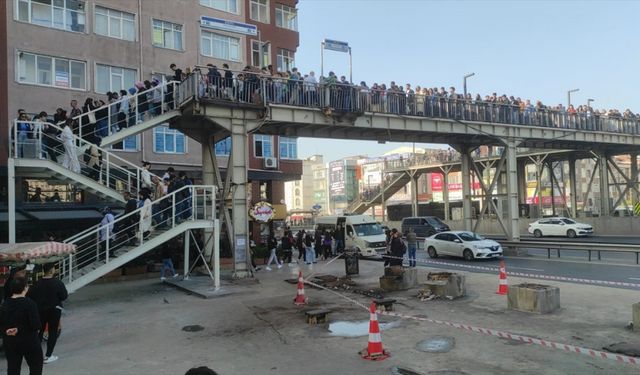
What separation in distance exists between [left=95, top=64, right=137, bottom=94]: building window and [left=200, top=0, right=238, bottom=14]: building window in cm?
712

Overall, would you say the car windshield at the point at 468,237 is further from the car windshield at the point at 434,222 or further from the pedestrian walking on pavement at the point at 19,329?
the pedestrian walking on pavement at the point at 19,329

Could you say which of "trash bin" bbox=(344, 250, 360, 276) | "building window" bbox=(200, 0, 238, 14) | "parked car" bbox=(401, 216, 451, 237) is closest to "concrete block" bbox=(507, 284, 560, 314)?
"trash bin" bbox=(344, 250, 360, 276)

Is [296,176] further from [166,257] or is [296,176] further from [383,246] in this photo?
[166,257]

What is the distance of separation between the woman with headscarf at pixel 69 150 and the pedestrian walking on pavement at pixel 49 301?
6897mm

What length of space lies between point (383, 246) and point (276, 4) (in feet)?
65.1

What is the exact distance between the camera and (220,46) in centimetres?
3192

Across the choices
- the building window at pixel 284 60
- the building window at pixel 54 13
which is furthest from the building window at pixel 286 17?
the building window at pixel 54 13

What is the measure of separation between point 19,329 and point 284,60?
1254 inches

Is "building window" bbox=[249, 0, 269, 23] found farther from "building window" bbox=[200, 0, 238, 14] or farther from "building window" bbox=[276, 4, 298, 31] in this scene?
"building window" bbox=[200, 0, 238, 14]

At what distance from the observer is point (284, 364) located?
8.12 metres

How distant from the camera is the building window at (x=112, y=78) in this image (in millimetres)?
26719

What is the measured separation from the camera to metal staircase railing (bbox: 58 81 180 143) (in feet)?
53.6

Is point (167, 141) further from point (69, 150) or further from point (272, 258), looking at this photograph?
point (69, 150)

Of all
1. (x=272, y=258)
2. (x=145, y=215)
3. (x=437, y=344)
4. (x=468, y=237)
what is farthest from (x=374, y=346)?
(x=468, y=237)
